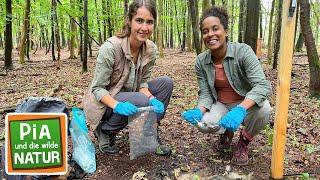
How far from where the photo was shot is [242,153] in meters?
3.32

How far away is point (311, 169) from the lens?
3186 mm

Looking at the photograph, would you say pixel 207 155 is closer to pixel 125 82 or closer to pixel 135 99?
pixel 135 99

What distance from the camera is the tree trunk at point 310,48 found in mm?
5262

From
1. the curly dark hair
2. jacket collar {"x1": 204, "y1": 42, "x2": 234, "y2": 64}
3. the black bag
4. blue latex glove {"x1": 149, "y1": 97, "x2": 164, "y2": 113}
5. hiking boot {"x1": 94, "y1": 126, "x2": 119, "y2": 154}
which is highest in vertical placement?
the curly dark hair

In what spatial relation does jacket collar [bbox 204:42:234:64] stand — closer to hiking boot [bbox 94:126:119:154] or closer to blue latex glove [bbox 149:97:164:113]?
blue latex glove [bbox 149:97:164:113]

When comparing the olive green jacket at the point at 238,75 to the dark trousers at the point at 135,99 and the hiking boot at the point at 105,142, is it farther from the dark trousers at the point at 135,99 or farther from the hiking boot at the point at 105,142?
the hiking boot at the point at 105,142

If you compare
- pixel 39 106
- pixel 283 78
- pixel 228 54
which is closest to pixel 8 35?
pixel 39 106

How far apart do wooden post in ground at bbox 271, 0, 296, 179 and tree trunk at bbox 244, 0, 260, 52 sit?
366 cm

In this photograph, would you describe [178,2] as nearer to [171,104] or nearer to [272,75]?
[272,75]

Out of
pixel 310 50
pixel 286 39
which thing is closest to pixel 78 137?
pixel 286 39

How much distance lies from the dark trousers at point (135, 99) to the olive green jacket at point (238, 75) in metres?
0.39

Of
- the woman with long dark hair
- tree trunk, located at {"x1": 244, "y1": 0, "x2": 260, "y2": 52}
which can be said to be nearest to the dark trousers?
the woman with long dark hair

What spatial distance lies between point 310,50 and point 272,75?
3.09 m

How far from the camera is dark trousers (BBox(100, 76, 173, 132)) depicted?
3.32m
